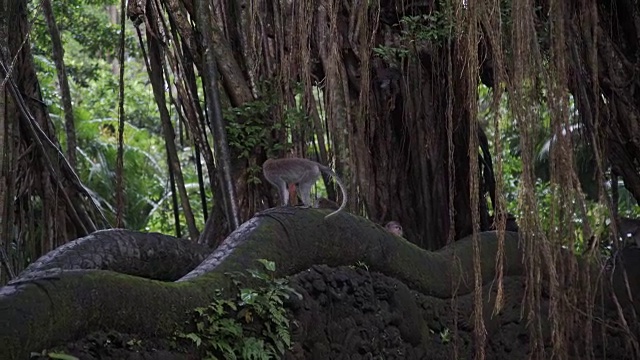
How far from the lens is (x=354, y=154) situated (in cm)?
698

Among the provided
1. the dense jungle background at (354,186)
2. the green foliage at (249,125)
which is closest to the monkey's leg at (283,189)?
the dense jungle background at (354,186)

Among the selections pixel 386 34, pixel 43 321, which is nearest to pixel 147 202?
pixel 386 34

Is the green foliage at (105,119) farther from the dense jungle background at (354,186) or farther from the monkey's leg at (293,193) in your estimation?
the monkey's leg at (293,193)

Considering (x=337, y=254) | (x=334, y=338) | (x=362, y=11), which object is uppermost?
(x=362, y=11)

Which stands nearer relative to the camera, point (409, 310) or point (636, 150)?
point (409, 310)

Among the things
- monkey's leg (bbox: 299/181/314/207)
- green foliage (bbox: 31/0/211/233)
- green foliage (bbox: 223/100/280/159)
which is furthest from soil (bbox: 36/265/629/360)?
green foliage (bbox: 31/0/211/233)

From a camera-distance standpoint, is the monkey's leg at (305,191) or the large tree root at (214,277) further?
the monkey's leg at (305,191)

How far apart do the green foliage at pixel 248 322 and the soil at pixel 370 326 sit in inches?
3.7

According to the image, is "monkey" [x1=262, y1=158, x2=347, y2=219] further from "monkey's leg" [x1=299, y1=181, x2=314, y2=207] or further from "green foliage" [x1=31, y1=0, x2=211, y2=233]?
"green foliage" [x1=31, y1=0, x2=211, y2=233]

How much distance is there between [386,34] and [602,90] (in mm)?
1859

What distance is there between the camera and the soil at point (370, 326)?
13.3 feet

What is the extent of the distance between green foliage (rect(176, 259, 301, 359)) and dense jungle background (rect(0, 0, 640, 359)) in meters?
0.02

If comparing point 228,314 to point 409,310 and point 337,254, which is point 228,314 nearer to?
point 337,254

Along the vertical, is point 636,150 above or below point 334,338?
above
